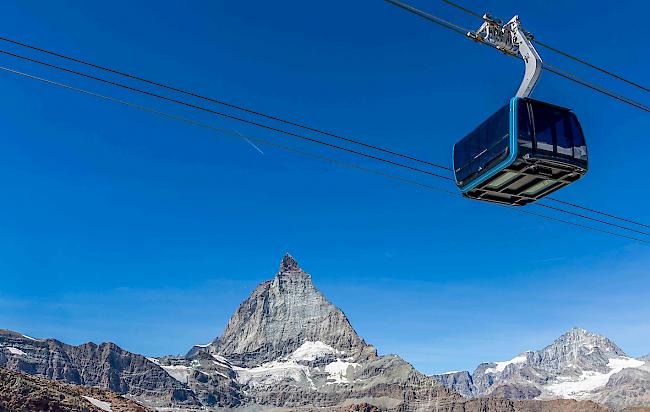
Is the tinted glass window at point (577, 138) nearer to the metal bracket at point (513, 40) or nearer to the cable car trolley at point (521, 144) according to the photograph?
the cable car trolley at point (521, 144)

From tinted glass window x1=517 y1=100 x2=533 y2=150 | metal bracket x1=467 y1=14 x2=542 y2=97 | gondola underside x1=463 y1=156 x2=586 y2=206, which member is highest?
metal bracket x1=467 y1=14 x2=542 y2=97

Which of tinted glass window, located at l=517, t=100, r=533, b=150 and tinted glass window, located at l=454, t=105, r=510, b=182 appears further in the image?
tinted glass window, located at l=454, t=105, r=510, b=182

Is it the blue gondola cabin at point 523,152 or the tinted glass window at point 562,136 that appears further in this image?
the tinted glass window at point 562,136

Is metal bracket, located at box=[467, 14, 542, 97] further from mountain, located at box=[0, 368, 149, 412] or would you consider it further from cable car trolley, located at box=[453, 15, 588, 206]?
mountain, located at box=[0, 368, 149, 412]

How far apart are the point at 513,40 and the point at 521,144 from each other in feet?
13.7

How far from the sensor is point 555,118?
26.5 meters

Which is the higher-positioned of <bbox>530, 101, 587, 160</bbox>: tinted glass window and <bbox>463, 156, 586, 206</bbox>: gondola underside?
<bbox>530, 101, 587, 160</bbox>: tinted glass window

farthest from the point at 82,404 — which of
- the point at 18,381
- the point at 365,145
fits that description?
the point at 365,145

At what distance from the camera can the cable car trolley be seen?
81.6 feet

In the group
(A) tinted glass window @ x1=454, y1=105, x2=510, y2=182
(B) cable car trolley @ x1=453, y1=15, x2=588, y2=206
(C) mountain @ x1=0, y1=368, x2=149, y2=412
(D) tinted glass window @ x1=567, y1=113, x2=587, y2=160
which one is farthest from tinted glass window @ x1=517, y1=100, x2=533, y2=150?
(C) mountain @ x1=0, y1=368, x2=149, y2=412

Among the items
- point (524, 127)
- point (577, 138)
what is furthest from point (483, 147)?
point (577, 138)

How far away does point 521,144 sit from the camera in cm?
2514

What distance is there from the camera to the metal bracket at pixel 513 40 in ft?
79.4

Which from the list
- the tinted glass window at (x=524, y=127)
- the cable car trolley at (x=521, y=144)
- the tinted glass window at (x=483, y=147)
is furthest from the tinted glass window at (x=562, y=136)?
the tinted glass window at (x=483, y=147)
